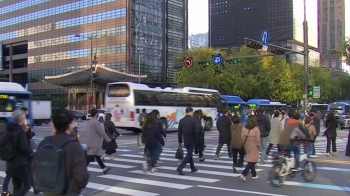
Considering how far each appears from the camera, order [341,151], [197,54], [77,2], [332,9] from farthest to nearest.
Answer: [332,9] < [77,2] < [197,54] < [341,151]

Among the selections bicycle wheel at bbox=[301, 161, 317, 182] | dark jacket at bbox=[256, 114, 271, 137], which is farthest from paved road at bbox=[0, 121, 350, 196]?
dark jacket at bbox=[256, 114, 271, 137]

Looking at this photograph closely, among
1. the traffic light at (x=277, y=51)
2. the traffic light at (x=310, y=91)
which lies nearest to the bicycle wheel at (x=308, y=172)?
the traffic light at (x=277, y=51)

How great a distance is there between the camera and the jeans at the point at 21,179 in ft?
20.5

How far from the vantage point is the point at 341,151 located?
16.3 meters

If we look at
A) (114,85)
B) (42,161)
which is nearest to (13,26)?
(114,85)

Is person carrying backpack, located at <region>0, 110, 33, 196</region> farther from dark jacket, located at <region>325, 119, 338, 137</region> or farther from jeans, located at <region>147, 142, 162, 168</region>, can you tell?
dark jacket, located at <region>325, 119, 338, 137</region>

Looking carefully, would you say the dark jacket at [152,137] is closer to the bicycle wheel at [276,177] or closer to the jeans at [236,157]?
the jeans at [236,157]

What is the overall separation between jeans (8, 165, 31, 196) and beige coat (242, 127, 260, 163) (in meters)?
4.98

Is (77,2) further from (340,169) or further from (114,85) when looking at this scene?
(340,169)

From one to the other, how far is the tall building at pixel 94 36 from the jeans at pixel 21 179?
213 feet

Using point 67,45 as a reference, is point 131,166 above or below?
below

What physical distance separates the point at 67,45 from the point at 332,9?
72124 millimetres

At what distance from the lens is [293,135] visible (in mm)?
9195

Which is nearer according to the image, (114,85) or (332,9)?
(114,85)
